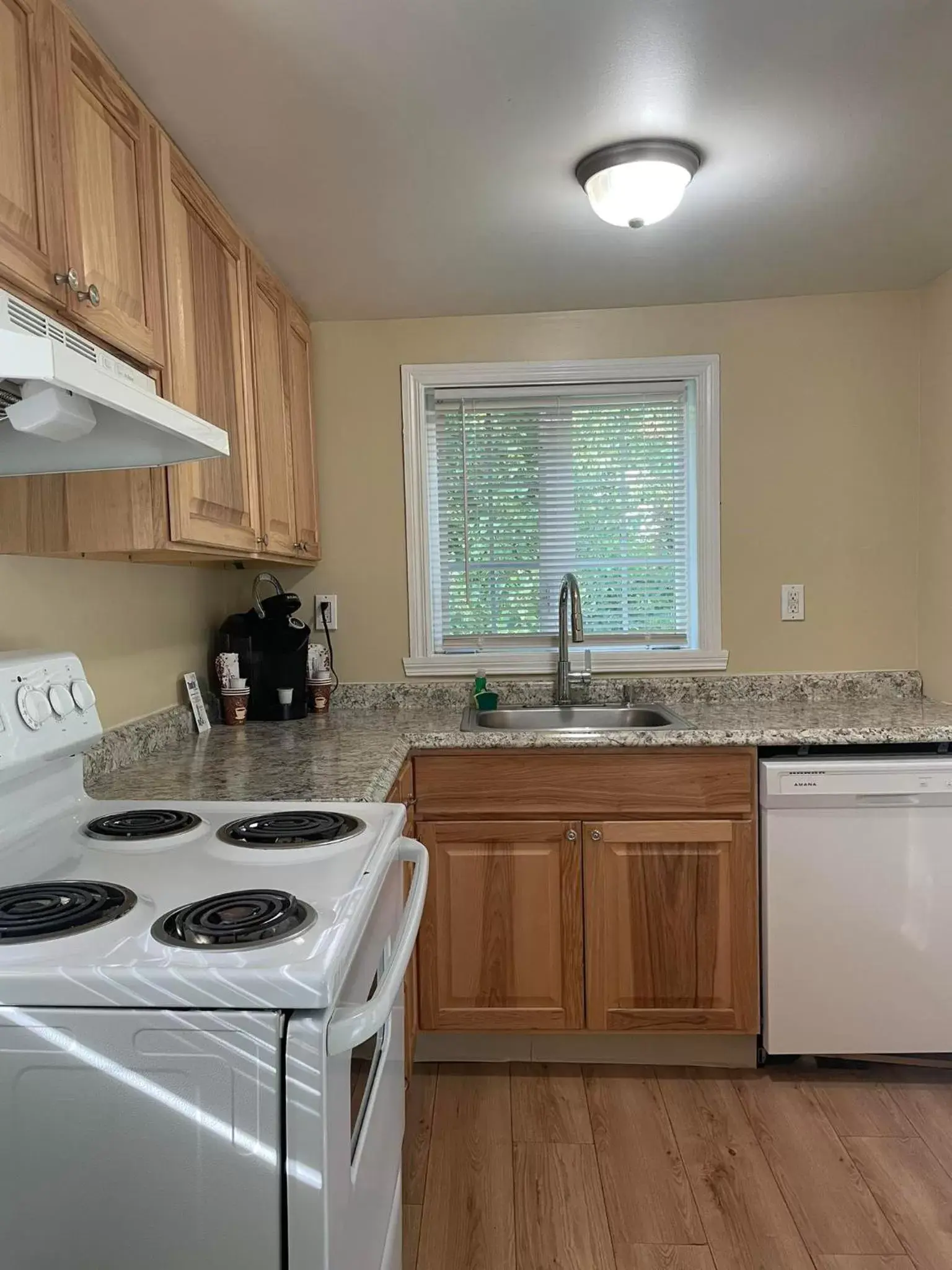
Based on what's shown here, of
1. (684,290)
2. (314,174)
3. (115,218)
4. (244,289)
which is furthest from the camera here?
(684,290)

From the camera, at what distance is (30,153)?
1174 mm

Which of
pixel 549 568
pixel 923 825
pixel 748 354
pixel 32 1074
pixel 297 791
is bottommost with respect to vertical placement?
pixel 923 825

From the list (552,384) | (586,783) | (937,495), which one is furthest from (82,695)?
(937,495)

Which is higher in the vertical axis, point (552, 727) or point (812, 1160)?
point (552, 727)

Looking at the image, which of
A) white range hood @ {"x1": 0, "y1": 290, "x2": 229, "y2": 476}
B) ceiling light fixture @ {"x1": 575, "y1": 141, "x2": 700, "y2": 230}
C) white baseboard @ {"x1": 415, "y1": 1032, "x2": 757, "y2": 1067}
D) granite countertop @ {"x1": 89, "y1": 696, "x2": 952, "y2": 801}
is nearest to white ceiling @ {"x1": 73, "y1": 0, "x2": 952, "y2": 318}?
ceiling light fixture @ {"x1": 575, "y1": 141, "x2": 700, "y2": 230}

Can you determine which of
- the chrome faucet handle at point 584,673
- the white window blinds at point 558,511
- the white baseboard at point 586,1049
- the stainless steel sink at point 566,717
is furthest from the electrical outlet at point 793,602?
the white baseboard at point 586,1049

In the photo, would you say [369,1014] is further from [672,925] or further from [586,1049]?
[586,1049]

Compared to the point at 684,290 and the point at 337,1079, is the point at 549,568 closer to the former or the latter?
the point at 684,290

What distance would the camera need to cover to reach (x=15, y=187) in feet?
3.73

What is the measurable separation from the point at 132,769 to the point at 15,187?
1.17 meters

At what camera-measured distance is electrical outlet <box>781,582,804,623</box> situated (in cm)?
269

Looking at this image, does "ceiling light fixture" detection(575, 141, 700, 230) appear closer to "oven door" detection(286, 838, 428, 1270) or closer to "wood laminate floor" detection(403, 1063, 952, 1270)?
"oven door" detection(286, 838, 428, 1270)

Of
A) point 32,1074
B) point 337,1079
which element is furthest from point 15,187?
point 337,1079

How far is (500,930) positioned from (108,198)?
183 centimetres
